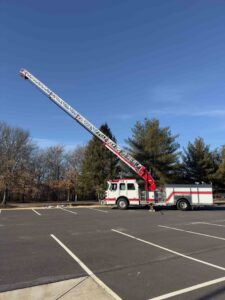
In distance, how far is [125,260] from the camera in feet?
26.7

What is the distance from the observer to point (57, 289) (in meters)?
5.91

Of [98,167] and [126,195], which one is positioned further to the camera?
[98,167]

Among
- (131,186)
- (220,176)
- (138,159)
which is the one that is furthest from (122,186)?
(220,176)

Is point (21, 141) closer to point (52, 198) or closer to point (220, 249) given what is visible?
point (52, 198)

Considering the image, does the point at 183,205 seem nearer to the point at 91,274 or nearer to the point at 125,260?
the point at 125,260

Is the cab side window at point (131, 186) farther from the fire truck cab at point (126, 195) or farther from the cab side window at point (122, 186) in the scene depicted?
the cab side window at point (122, 186)

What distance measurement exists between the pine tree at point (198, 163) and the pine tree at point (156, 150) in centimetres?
574

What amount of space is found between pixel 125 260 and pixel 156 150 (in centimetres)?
3393

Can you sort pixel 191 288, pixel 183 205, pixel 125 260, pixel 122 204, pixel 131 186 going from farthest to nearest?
pixel 131 186 < pixel 122 204 < pixel 183 205 < pixel 125 260 < pixel 191 288

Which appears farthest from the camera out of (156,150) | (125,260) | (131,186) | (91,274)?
(156,150)

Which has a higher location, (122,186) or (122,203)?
(122,186)

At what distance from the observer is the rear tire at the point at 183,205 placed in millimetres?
26766

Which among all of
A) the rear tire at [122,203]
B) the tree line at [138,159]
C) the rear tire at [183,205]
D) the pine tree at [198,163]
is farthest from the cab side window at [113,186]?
the pine tree at [198,163]

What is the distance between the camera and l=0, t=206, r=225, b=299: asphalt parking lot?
609cm
